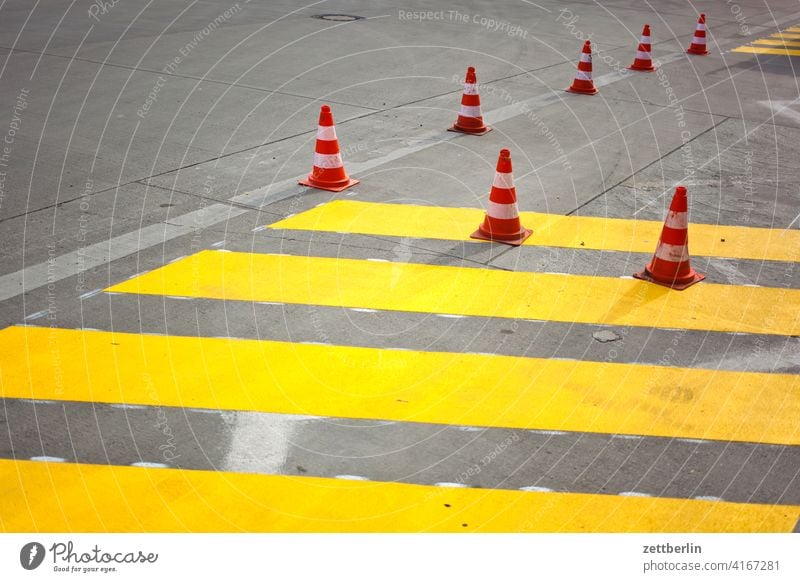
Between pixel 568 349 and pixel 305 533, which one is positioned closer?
pixel 305 533

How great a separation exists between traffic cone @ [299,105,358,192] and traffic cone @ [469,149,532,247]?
164 centimetres

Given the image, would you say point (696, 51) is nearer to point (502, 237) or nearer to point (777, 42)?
point (777, 42)

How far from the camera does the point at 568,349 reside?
556cm

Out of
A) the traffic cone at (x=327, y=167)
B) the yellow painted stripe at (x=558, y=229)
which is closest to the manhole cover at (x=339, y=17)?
the traffic cone at (x=327, y=167)

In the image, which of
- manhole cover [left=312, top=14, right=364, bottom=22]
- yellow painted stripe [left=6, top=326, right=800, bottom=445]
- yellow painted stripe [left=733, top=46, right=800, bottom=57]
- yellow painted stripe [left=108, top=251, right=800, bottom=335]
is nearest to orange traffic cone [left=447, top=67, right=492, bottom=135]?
yellow painted stripe [left=108, top=251, right=800, bottom=335]

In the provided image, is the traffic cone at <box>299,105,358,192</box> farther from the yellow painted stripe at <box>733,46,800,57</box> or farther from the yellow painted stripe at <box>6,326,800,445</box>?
the yellow painted stripe at <box>733,46,800,57</box>

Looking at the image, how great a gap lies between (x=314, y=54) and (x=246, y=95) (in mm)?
3001

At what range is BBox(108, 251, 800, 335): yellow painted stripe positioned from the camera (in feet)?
19.7

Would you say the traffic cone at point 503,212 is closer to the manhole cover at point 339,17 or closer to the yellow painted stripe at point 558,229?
the yellow painted stripe at point 558,229

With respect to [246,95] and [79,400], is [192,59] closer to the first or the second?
[246,95]

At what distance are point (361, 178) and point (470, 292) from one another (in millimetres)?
2666

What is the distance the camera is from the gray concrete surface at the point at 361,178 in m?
4.47

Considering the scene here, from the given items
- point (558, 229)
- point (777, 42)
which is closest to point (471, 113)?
point (558, 229)

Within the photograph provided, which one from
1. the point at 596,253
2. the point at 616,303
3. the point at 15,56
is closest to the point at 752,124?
the point at 596,253
